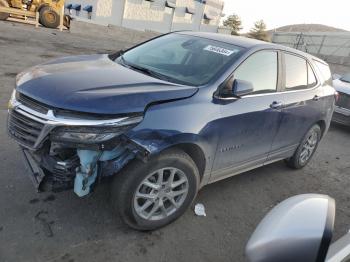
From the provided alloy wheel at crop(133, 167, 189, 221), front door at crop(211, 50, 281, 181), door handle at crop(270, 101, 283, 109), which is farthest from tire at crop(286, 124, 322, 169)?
alloy wheel at crop(133, 167, 189, 221)

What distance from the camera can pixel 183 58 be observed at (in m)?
3.72

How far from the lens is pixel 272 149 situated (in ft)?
13.8

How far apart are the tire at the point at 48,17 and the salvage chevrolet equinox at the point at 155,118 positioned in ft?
60.3

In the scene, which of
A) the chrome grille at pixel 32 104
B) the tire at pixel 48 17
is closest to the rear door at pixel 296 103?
the chrome grille at pixel 32 104

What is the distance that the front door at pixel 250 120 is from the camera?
334 cm

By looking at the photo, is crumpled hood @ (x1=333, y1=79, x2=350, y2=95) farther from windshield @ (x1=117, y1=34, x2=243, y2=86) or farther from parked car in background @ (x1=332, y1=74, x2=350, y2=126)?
windshield @ (x1=117, y1=34, x2=243, y2=86)

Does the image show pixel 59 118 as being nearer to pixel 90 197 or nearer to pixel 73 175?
pixel 73 175

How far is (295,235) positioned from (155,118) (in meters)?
1.68

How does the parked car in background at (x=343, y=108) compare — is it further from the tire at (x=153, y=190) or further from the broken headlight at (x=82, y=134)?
the broken headlight at (x=82, y=134)

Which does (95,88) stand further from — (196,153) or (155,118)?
(196,153)

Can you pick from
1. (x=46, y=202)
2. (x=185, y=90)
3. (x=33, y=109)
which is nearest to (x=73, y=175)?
(x=33, y=109)

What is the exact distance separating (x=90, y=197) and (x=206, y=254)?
4.34 feet

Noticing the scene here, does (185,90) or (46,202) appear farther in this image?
(46,202)

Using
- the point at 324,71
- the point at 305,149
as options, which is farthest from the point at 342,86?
the point at 305,149
